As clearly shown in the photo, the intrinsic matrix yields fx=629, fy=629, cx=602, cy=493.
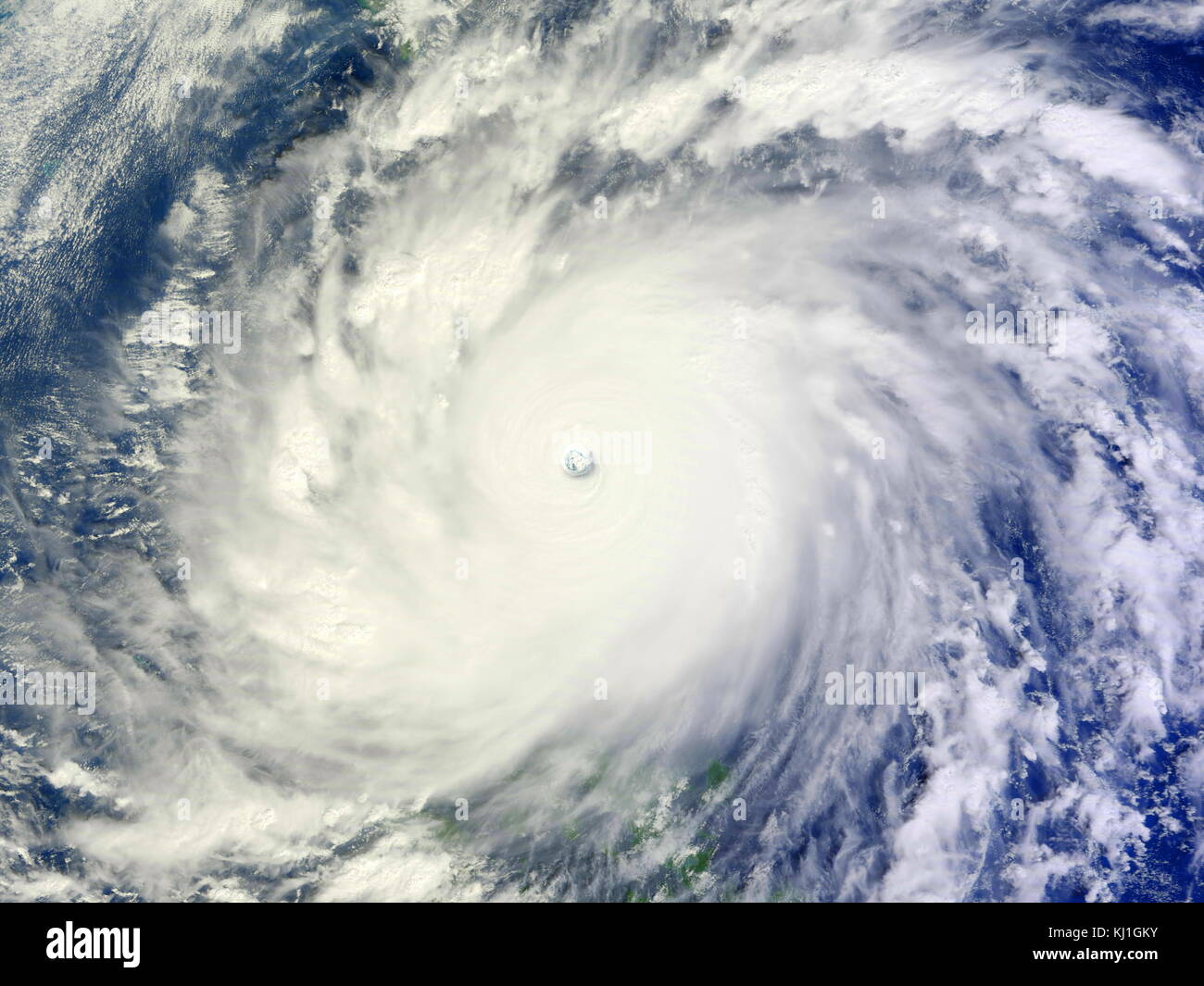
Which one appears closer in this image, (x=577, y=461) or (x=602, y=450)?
(x=577, y=461)

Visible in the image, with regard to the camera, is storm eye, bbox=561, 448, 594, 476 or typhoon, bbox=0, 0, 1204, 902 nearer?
typhoon, bbox=0, 0, 1204, 902

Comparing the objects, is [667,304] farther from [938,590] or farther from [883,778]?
[883,778]

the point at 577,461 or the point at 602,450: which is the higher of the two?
the point at 602,450

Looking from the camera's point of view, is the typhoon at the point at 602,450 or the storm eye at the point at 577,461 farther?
the storm eye at the point at 577,461

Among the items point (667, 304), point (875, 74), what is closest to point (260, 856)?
point (667, 304)
